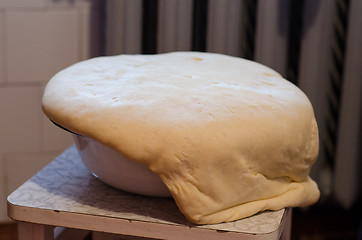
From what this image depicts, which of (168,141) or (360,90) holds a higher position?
(168,141)

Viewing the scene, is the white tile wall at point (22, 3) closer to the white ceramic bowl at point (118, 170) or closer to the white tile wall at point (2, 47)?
the white tile wall at point (2, 47)

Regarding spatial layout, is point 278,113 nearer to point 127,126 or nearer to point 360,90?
point 127,126

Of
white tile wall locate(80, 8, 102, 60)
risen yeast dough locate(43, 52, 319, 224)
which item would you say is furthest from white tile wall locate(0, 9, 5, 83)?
risen yeast dough locate(43, 52, 319, 224)

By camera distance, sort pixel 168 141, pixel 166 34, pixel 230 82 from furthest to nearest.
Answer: pixel 166 34
pixel 230 82
pixel 168 141

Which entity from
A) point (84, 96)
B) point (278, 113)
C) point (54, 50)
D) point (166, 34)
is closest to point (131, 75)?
point (84, 96)

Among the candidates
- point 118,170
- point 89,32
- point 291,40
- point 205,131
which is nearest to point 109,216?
point 118,170

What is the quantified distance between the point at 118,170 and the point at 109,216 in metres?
0.06

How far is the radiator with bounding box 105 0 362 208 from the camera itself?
140 cm

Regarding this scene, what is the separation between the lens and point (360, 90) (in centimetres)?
147

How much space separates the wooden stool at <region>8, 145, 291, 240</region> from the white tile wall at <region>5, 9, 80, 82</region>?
0.81 meters

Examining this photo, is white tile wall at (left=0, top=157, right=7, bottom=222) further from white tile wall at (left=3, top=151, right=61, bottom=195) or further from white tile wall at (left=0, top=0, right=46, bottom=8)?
white tile wall at (left=0, top=0, right=46, bottom=8)

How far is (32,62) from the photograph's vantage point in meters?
1.49

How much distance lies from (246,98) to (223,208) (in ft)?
0.51

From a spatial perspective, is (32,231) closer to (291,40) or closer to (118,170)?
(118,170)
